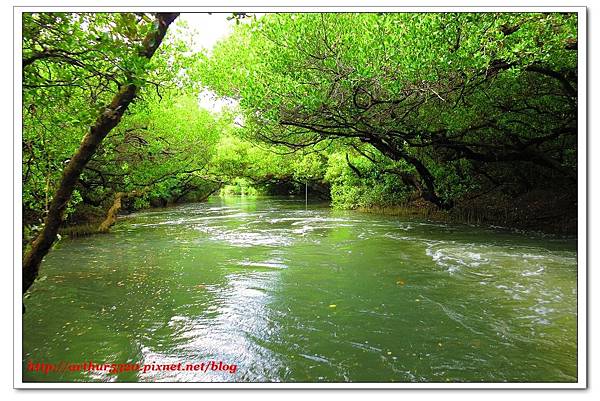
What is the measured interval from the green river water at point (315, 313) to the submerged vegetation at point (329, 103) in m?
1.39

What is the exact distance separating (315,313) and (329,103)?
18.2ft

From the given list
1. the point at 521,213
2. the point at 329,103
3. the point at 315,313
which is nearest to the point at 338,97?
the point at 329,103

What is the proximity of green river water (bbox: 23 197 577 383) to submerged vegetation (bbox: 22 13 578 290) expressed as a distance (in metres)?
1.39

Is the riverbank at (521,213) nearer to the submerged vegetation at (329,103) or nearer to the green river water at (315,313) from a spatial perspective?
the submerged vegetation at (329,103)

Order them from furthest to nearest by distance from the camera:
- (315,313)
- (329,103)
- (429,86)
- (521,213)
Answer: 1. (521,213)
2. (329,103)
3. (429,86)
4. (315,313)

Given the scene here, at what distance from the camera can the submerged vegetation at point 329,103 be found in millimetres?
3896

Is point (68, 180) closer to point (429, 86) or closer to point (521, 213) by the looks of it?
point (429, 86)

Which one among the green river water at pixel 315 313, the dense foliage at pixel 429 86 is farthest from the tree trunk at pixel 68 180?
the dense foliage at pixel 429 86

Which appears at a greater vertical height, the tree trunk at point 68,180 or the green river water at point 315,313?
the tree trunk at point 68,180

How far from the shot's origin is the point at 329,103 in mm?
9250

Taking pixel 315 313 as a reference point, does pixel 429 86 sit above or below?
Result: above

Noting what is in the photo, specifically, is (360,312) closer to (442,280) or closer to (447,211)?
(442,280)

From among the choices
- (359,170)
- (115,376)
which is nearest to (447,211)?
(359,170)

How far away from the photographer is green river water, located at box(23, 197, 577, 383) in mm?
3652
